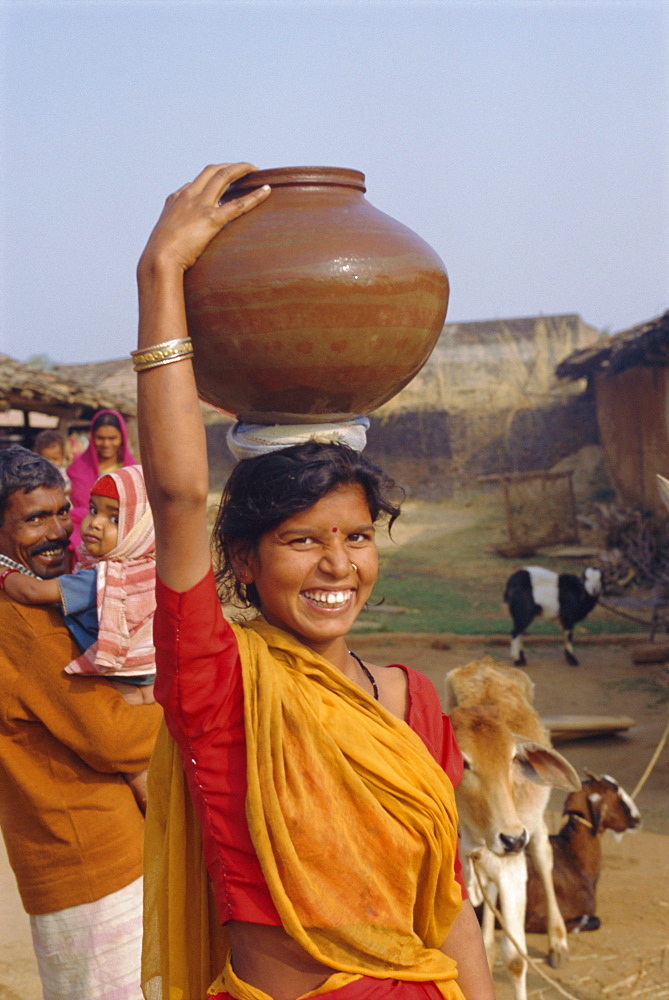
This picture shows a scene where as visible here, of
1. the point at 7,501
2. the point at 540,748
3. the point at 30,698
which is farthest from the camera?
the point at 540,748

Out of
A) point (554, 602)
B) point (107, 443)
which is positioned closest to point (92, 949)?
point (107, 443)

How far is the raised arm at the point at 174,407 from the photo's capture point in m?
1.51

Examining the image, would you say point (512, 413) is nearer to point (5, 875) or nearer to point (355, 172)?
point (5, 875)

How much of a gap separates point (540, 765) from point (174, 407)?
2.97 m

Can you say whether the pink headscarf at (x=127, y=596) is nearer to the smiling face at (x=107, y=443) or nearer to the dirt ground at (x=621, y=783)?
the dirt ground at (x=621, y=783)

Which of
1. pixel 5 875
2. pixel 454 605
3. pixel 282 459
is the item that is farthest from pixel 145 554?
pixel 454 605

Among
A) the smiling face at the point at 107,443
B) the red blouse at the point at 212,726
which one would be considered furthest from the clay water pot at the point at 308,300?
the smiling face at the point at 107,443

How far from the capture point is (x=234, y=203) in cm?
163

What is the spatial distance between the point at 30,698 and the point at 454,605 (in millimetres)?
10665

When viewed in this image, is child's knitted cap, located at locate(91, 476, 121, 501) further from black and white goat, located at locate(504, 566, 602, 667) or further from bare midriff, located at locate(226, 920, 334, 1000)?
black and white goat, located at locate(504, 566, 602, 667)

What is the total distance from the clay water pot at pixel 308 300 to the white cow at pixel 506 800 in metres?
2.58

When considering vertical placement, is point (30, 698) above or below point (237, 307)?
below

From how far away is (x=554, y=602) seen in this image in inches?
396

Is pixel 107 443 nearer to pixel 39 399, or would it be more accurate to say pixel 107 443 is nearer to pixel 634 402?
pixel 39 399
